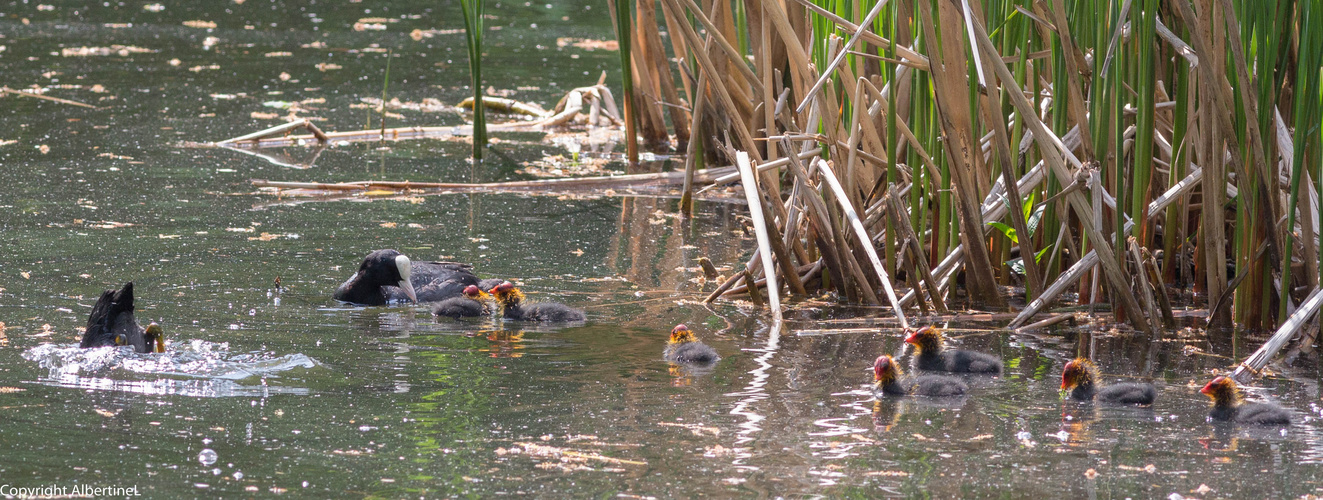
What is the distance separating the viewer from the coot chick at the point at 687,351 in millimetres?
4516

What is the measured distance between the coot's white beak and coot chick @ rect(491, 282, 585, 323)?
41 centimetres

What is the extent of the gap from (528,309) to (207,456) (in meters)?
1.87

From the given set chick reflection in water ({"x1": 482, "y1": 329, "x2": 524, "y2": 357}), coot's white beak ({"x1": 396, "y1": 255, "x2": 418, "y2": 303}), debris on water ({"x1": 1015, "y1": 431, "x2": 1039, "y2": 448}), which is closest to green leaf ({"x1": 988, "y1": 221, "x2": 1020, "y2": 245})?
debris on water ({"x1": 1015, "y1": 431, "x2": 1039, "y2": 448})

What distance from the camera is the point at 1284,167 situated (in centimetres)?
484

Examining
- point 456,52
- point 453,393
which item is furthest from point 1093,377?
point 456,52

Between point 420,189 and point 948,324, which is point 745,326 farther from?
point 420,189

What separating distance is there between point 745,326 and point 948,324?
0.75 metres

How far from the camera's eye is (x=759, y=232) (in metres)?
5.08

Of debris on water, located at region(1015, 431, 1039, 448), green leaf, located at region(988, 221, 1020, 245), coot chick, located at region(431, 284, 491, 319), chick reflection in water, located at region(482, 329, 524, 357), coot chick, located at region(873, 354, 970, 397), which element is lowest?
debris on water, located at region(1015, 431, 1039, 448)

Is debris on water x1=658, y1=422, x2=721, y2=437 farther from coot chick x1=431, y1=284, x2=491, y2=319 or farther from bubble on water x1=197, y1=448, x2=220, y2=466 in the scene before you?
coot chick x1=431, y1=284, x2=491, y2=319

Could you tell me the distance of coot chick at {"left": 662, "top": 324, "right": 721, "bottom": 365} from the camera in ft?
14.8

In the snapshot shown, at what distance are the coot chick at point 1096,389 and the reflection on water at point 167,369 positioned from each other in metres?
2.24

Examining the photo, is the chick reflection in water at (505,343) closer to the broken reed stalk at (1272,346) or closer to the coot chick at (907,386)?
the coot chick at (907,386)

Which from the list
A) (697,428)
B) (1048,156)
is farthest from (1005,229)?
(697,428)
